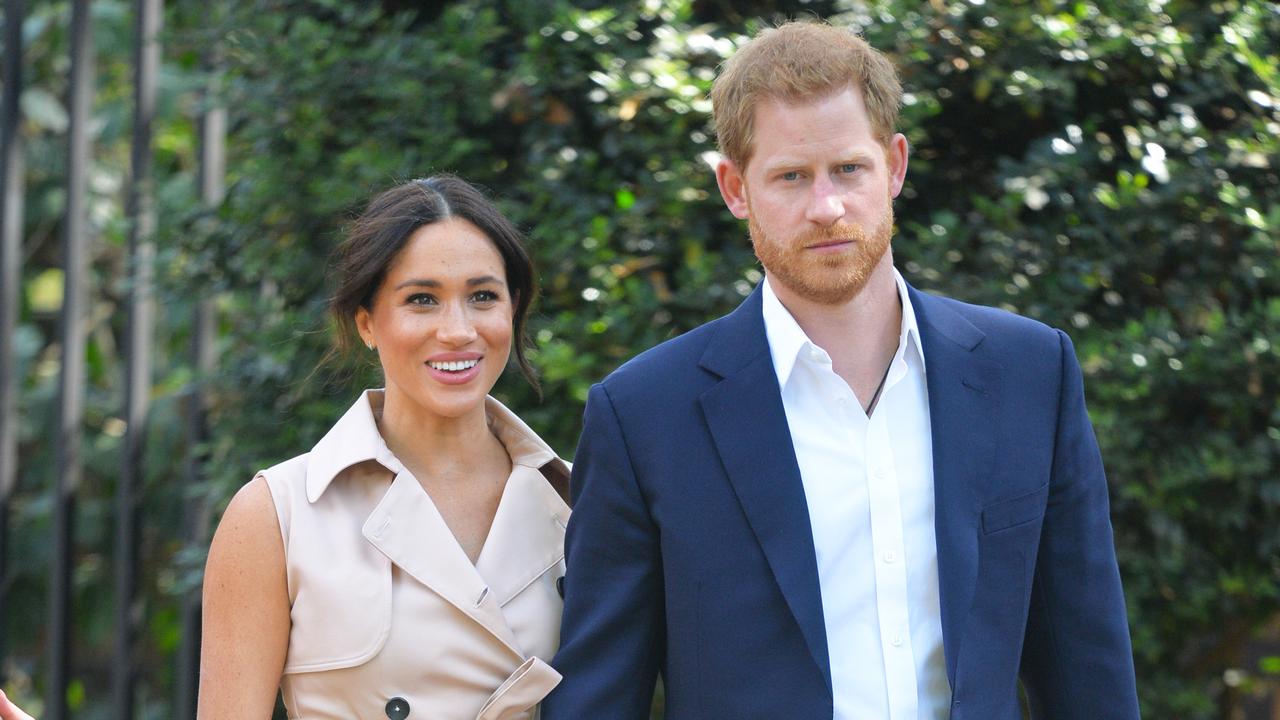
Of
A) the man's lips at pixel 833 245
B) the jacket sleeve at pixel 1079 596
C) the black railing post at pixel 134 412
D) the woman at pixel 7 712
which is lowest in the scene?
the black railing post at pixel 134 412

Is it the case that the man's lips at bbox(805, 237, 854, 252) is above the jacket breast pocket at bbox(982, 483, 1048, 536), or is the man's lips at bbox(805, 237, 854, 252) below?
above

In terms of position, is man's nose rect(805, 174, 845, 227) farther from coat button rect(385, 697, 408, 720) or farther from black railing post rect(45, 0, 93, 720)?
black railing post rect(45, 0, 93, 720)

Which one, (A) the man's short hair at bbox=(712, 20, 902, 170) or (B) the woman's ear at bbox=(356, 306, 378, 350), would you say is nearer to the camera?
(A) the man's short hair at bbox=(712, 20, 902, 170)

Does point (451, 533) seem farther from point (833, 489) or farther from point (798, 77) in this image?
point (798, 77)

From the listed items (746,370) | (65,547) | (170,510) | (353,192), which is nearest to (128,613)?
(65,547)

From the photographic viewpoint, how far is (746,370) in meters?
2.48

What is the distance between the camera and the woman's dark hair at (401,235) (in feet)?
8.98

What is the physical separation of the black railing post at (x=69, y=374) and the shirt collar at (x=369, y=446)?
3976 mm

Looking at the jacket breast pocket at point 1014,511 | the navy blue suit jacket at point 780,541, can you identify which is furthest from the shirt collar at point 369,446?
the jacket breast pocket at point 1014,511

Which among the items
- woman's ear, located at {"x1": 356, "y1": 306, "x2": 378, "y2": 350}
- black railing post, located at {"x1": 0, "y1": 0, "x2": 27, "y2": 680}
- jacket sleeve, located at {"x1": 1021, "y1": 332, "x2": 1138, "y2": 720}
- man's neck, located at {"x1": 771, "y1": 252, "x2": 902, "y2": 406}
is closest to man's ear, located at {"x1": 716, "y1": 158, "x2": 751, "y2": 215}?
man's neck, located at {"x1": 771, "y1": 252, "x2": 902, "y2": 406}

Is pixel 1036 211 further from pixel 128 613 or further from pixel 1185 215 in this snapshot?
pixel 128 613

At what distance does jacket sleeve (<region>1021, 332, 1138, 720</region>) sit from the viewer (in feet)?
8.02

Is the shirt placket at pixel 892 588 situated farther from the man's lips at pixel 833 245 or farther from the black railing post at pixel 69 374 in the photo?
the black railing post at pixel 69 374

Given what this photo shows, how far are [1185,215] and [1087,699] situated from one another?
204cm
